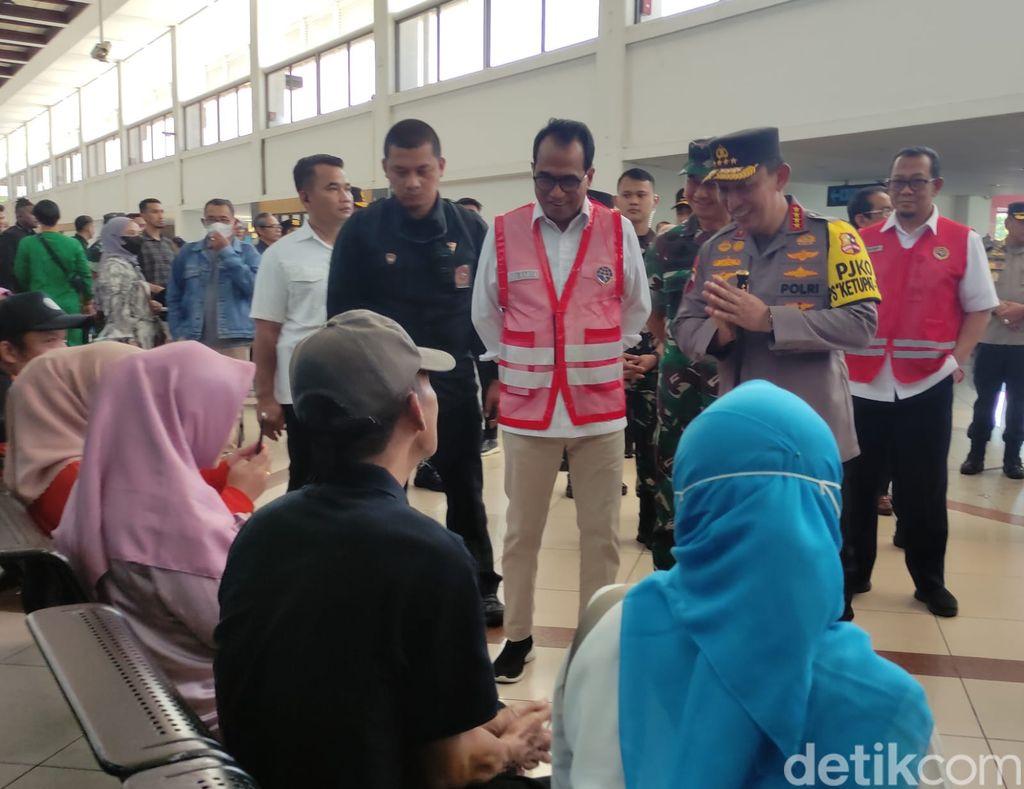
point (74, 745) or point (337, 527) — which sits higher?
point (337, 527)

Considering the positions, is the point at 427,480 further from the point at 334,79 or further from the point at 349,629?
the point at 334,79

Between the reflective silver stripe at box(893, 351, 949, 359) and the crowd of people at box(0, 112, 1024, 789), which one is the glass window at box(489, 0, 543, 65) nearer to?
the crowd of people at box(0, 112, 1024, 789)

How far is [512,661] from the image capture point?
8.11 ft

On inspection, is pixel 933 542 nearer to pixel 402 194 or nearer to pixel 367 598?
pixel 402 194

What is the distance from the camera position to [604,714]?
937mm

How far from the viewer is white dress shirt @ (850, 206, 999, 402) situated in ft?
9.72

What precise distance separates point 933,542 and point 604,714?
2.52 meters

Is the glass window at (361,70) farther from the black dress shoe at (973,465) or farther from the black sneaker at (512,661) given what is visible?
the black sneaker at (512,661)

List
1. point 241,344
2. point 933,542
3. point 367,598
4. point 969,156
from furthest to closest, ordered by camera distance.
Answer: point 969,156 < point 241,344 < point 933,542 < point 367,598

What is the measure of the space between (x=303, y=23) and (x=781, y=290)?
47.3 ft

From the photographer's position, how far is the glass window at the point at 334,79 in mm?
13758

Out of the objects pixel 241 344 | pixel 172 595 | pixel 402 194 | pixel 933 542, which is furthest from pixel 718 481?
pixel 241 344

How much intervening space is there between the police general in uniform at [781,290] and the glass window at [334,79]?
12683 mm

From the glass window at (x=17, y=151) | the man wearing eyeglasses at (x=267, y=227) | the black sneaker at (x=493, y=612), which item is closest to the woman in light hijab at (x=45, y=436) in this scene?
the black sneaker at (x=493, y=612)
